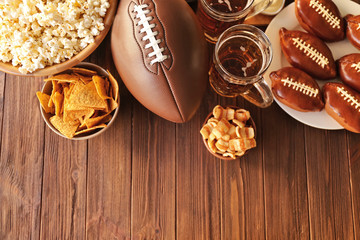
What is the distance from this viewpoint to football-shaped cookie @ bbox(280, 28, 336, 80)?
2.67 ft

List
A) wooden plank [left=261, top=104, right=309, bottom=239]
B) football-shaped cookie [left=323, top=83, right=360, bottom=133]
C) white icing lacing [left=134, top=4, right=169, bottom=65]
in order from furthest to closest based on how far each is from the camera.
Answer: wooden plank [left=261, top=104, right=309, bottom=239] → football-shaped cookie [left=323, top=83, right=360, bottom=133] → white icing lacing [left=134, top=4, right=169, bottom=65]

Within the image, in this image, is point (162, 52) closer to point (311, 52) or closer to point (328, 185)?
point (311, 52)

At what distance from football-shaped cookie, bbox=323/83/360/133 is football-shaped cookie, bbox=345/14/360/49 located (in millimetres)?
126

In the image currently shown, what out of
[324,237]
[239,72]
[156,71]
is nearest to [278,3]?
[239,72]

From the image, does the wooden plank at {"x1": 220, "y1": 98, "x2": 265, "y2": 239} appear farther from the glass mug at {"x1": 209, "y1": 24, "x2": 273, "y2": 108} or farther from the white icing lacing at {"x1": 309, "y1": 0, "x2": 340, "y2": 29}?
the white icing lacing at {"x1": 309, "y1": 0, "x2": 340, "y2": 29}

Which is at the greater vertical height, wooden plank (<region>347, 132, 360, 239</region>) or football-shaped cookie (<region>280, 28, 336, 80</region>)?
football-shaped cookie (<region>280, 28, 336, 80</region>)

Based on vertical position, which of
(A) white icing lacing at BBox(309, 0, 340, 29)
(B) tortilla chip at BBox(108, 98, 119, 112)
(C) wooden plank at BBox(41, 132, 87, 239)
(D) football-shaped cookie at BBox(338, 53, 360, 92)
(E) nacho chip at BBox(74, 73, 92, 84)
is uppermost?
(A) white icing lacing at BBox(309, 0, 340, 29)

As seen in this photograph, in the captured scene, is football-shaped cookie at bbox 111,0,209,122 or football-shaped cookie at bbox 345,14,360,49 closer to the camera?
football-shaped cookie at bbox 111,0,209,122

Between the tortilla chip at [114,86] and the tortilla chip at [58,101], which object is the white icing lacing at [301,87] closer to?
the tortilla chip at [114,86]

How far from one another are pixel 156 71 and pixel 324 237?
2.15ft

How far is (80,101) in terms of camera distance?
2.64 ft

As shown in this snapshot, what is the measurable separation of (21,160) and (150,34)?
0.54m

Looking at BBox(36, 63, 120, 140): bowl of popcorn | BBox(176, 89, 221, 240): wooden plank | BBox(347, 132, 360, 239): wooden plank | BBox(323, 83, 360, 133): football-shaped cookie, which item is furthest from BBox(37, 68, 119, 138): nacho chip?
BBox(347, 132, 360, 239): wooden plank

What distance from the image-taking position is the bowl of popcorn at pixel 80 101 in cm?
81
